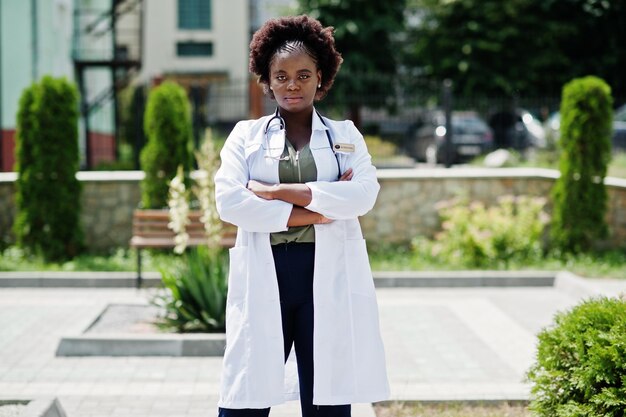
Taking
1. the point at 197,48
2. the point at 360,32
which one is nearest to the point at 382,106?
the point at 360,32

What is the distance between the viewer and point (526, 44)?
28.1 m

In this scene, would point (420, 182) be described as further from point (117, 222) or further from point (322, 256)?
point (322, 256)

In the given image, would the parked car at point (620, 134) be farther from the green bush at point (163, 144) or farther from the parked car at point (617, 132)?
the green bush at point (163, 144)

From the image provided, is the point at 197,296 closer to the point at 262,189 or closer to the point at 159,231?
the point at 159,231

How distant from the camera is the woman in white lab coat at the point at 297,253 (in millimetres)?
3400

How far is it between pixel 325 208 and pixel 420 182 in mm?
8928

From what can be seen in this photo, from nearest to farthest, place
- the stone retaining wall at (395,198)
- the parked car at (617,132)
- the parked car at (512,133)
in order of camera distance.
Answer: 1. the stone retaining wall at (395,198)
2. the parked car at (617,132)
3. the parked car at (512,133)

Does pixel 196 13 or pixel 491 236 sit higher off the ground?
A: pixel 196 13

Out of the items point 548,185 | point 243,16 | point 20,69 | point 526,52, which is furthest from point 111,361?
point 243,16

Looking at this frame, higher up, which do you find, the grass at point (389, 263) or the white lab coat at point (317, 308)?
Answer: the white lab coat at point (317, 308)

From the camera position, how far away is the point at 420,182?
1223 cm

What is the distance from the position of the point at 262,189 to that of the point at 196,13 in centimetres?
3266

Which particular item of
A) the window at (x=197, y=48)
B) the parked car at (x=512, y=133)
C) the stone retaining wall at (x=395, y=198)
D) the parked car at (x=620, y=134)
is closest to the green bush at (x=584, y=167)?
the stone retaining wall at (x=395, y=198)

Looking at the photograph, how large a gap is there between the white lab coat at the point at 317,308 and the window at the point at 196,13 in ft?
107
